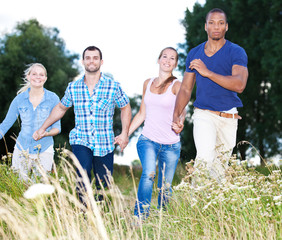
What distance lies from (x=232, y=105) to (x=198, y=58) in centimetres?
76

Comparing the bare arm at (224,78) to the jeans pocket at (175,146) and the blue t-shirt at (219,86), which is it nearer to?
the blue t-shirt at (219,86)

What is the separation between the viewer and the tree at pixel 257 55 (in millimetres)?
17734

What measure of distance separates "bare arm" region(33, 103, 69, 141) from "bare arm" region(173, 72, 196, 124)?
1.81m

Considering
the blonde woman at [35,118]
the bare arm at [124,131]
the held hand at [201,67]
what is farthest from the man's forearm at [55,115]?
the held hand at [201,67]

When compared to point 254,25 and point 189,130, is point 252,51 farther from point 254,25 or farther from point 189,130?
point 189,130

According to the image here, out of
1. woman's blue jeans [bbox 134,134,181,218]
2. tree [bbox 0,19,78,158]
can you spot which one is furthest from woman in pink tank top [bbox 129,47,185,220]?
tree [bbox 0,19,78,158]

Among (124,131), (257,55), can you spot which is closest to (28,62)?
(257,55)

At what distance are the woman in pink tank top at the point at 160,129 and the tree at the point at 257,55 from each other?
12.2 metres

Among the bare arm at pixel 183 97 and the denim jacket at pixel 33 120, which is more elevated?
the bare arm at pixel 183 97

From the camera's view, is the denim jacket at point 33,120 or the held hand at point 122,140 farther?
the denim jacket at point 33,120

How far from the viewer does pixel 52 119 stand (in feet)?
20.8

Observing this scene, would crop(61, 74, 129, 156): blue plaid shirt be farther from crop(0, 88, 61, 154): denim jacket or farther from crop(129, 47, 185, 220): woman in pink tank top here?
crop(0, 88, 61, 154): denim jacket

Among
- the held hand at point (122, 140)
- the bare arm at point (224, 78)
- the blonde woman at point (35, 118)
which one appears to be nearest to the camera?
the bare arm at point (224, 78)

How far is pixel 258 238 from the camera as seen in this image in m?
3.66
